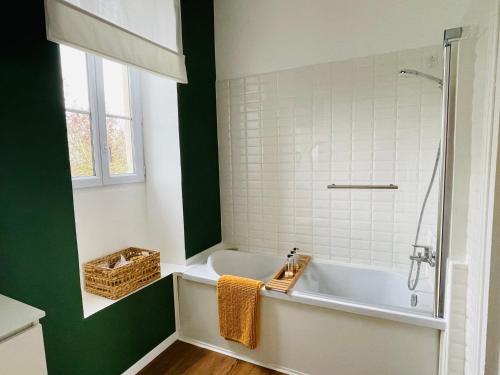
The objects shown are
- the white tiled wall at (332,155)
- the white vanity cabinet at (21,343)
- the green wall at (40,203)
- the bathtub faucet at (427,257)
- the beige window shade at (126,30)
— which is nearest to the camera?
the white vanity cabinet at (21,343)

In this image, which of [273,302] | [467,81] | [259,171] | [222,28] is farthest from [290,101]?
[273,302]

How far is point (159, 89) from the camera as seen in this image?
2271mm

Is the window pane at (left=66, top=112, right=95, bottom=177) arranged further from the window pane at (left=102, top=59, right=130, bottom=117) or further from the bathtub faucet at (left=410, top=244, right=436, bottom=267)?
the bathtub faucet at (left=410, top=244, right=436, bottom=267)

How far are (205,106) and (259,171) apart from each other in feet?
2.46

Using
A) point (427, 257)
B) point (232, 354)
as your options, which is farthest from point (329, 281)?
point (232, 354)

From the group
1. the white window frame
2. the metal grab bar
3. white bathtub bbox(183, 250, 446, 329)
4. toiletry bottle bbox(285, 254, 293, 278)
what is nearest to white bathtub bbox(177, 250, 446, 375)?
white bathtub bbox(183, 250, 446, 329)

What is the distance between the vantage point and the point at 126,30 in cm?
168

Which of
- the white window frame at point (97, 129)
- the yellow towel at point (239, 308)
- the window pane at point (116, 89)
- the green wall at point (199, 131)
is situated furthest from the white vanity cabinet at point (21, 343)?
the window pane at point (116, 89)

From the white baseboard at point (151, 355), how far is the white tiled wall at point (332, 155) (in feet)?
3.17

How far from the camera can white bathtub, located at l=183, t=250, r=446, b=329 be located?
1.78 meters

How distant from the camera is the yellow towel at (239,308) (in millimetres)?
1914

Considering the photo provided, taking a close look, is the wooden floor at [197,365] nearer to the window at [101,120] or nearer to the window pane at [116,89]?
the window at [101,120]

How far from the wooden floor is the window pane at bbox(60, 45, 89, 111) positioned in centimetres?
181

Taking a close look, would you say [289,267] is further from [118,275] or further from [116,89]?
[116,89]
